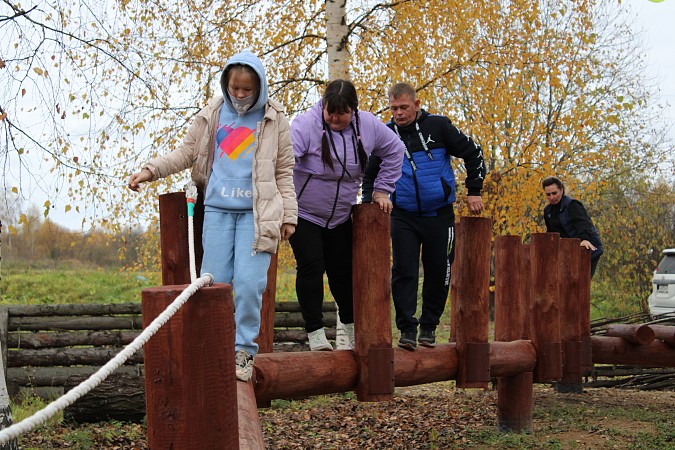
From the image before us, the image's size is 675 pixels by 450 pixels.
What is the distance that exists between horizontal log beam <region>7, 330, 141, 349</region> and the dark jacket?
4604 mm

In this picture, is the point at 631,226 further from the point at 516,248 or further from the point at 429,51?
the point at 516,248

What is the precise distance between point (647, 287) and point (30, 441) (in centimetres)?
1632

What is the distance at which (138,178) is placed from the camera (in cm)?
320

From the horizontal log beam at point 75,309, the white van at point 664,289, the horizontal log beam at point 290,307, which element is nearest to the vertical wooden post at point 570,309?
the horizontal log beam at point 290,307

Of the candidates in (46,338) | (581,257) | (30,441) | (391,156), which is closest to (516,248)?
(581,257)

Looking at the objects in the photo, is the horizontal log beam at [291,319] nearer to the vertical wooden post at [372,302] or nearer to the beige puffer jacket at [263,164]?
the vertical wooden post at [372,302]

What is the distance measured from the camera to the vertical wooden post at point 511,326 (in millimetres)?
6609

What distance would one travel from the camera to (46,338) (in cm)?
840

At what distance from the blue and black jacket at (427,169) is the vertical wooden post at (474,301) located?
304 mm

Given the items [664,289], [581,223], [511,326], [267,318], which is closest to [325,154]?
[267,318]

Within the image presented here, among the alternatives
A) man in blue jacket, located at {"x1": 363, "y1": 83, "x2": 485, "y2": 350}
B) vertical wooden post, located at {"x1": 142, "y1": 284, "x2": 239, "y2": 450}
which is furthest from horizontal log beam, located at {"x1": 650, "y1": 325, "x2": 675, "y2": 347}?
vertical wooden post, located at {"x1": 142, "y1": 284, "x2": 239, "y2": 450}

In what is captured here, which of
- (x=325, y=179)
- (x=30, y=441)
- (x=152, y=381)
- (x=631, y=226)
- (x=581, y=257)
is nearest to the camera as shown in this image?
(x=152, y=381)

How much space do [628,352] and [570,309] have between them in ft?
4.06

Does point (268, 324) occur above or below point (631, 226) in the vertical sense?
below
